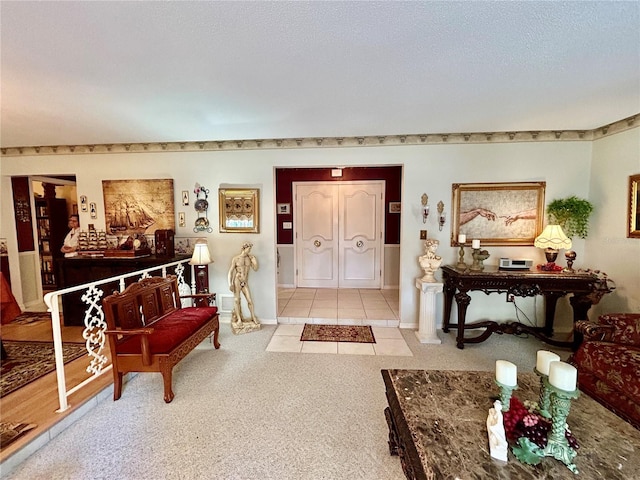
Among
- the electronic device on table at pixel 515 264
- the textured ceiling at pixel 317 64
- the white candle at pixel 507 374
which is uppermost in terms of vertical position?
the textured ceiling at pixel 317 64

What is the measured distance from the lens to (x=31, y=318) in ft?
12.1

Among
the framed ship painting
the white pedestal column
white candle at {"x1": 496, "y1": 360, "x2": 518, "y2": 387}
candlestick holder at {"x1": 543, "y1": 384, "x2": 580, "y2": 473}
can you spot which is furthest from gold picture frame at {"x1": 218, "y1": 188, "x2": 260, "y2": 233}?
candlestick holder at {"x1": 543, "y1": 384, "x2": 580, "y2": 473}

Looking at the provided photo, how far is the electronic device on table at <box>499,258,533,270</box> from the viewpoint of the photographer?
2.97 meters

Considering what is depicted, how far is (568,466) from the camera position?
105 cm

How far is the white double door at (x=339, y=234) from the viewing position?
518cm

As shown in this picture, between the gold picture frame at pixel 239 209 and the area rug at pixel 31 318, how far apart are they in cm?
283

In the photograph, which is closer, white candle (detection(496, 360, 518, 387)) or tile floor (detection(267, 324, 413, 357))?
white candle (detection(496, 360, 518, 387))

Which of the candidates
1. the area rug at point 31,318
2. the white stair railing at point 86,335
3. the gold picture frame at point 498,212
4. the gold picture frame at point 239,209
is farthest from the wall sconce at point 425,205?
the area rug at point 31,318

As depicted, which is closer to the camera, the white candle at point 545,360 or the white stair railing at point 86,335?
the white candle at point 545,360

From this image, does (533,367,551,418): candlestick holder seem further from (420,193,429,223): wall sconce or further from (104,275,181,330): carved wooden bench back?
(104,275,181,330): carved wooden bench back

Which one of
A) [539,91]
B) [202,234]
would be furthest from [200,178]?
[539,91]

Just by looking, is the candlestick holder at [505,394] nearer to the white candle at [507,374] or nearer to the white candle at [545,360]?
the white candle at [507,374]

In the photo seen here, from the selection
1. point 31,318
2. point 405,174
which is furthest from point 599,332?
point 31,318

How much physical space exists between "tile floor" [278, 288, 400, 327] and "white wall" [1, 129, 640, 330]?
31 centimetres
